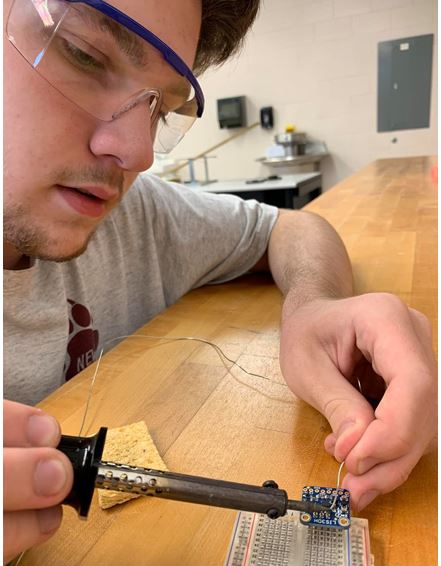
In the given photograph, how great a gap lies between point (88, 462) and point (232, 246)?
0.84 meters

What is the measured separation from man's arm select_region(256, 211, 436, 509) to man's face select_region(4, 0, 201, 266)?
376 mm

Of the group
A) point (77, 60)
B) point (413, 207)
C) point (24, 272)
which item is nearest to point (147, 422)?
point (24, 272)

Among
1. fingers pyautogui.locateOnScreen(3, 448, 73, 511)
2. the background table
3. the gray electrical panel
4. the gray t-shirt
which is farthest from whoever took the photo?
the gray electrical panel

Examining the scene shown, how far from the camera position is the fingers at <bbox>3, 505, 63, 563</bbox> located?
327 millimetres

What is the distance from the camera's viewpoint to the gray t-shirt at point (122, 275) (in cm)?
81

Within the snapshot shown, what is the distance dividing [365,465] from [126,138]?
54 centimetres

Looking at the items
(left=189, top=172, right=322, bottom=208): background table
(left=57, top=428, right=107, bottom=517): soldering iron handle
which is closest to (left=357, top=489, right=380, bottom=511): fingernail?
(left=57, top=428, right=107, bottom=517): soldering iron handle

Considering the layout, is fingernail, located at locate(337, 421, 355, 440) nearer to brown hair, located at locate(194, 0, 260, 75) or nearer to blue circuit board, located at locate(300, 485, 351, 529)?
blue circuit board, located at locate(300, 485, 351, 529)

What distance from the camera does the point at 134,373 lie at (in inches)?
29.8

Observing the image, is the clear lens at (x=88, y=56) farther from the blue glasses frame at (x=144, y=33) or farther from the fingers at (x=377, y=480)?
the fingers at (x=377, y=480)

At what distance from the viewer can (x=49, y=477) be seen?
0.33 metres

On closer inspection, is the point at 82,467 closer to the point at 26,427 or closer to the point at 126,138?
the point at 26,427

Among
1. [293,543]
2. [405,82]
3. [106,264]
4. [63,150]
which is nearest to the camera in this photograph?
[293,543]

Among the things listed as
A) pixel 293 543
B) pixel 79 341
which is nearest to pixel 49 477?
pixel 293 543
